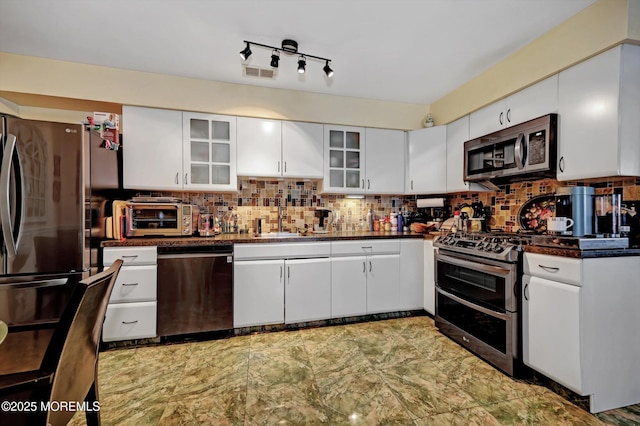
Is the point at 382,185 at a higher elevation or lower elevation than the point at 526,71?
lower

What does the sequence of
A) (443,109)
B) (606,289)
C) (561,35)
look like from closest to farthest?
(606,289)
(561,35)
(443,109)

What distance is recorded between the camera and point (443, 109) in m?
3.29

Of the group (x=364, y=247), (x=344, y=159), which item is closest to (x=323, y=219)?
(x=364, y=247)

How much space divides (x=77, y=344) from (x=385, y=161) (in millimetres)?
3115

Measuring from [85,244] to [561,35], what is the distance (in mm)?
3806

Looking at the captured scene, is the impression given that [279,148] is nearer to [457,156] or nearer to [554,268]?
[457,156]

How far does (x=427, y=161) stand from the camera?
336cm

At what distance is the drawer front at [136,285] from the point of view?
2.40m

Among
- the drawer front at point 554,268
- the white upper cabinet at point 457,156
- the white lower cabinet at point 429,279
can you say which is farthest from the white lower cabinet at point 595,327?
the white upper cabinet at point 457,156

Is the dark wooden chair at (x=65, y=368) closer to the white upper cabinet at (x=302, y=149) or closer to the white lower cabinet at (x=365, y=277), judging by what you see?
the white lower cabinet at (x=365, y=277)

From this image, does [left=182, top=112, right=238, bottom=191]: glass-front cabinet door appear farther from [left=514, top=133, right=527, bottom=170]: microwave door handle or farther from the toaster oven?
[left=514, top=133, right=527, bottom=170]: microwave door handle

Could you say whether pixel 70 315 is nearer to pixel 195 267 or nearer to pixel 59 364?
pixel 59 364

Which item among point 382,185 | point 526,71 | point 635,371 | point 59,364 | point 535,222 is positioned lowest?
point 635,371

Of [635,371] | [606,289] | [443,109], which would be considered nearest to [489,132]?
[443,109]
